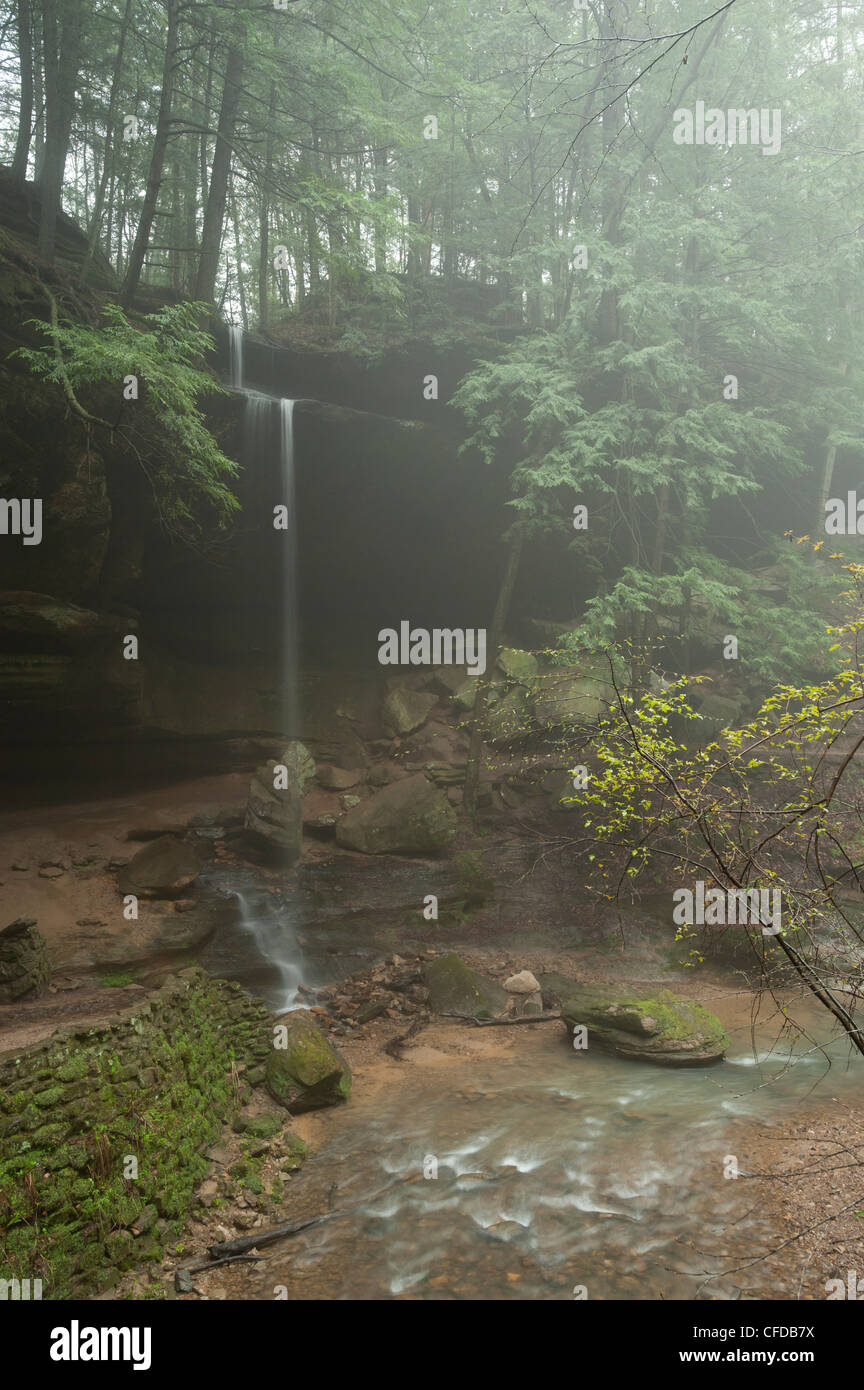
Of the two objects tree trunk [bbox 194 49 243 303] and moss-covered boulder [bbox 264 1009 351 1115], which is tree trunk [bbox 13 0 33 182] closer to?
tree trunk [bbox 194 49 243 303]

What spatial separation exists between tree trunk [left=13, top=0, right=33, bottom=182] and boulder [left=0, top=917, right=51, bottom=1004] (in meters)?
13.3

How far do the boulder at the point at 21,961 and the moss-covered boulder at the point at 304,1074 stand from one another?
3402 mm

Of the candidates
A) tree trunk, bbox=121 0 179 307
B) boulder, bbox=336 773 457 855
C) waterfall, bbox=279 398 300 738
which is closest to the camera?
tree trunk, bbox=121 0 179 307

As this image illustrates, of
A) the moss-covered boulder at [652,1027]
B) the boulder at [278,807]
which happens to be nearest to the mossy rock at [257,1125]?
the moss-covered boulder at [652,1027]

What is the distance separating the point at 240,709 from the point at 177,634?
7.34 ft

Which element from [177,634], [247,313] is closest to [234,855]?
[177,634]

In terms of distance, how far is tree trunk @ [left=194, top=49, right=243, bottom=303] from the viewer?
1459 cm

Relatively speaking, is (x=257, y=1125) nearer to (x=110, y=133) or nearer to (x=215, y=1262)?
(x=215, y=1262)

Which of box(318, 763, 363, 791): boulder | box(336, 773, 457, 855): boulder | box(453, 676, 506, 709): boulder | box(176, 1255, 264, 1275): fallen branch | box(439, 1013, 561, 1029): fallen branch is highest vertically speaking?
box(453, 676, 506, 709): boulder

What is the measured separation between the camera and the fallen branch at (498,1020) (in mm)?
10180

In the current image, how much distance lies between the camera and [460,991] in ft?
35.0

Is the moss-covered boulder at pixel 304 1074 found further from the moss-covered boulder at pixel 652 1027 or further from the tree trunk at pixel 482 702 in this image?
the tree trunk at pixel 482 702

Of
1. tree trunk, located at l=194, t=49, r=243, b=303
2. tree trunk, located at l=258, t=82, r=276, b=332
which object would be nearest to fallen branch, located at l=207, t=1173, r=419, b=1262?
tree trunk, located at l=258, t=82, r=276, b=332

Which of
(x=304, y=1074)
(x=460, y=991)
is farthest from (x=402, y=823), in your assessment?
(x=304, y=1074)
